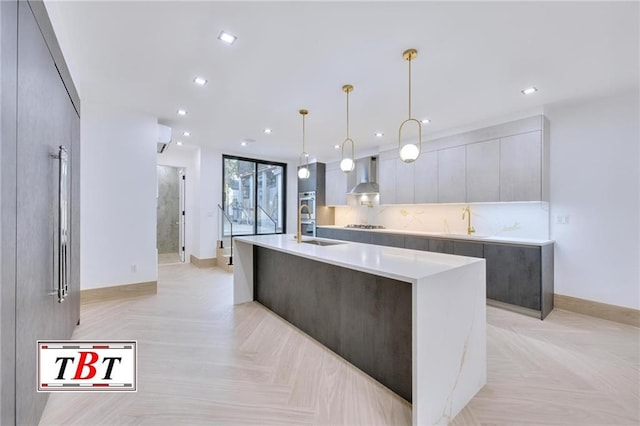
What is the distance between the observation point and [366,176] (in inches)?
240

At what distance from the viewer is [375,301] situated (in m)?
2.15

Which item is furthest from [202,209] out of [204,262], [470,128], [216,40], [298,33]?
[470,128]

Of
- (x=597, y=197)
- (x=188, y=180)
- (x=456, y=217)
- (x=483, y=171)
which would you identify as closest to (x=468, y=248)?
(x=456, y=217)

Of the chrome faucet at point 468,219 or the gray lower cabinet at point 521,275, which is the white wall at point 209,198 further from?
the gray lower cabinet at point 521,275

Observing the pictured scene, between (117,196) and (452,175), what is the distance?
501cm

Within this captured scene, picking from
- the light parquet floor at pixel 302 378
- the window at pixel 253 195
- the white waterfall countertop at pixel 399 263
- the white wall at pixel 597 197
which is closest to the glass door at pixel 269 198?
the window at pixel 253 195

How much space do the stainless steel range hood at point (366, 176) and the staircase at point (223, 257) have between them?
3.00 m

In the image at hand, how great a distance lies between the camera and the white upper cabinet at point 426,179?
480cm

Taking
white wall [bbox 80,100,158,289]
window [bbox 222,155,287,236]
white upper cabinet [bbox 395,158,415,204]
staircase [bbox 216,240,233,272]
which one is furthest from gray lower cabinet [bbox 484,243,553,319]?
window [bbox 222,155,287,236]

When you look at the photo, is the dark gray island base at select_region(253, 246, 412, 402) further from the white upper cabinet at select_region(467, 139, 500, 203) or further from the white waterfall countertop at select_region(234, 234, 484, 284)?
the white upper cabinet at select_region(467, 139, 500, 203)

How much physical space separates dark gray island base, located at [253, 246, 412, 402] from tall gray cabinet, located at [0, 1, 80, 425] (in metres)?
1.97

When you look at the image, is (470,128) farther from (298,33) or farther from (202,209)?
(202,209)

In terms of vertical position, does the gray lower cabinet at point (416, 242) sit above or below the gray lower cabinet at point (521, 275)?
above

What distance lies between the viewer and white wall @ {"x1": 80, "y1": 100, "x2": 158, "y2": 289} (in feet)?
12.1
